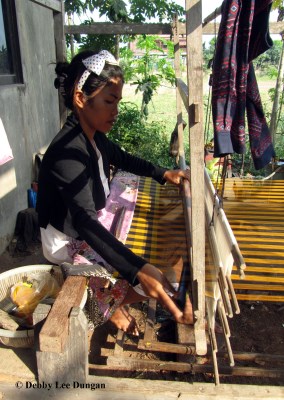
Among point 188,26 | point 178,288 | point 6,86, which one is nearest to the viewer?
point 188,26

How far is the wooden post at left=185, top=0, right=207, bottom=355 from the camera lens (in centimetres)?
101

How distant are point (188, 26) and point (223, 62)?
290 millimetres

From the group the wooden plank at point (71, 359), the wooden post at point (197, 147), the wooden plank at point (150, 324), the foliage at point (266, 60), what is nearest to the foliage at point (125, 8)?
the foliage at point (266, 60)

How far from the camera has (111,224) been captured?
218 cm

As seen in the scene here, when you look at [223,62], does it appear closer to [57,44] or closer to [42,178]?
[42,178]

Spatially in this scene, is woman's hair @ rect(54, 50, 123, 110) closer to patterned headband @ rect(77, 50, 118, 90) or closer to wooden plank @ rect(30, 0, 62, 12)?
patterned headband @ rect(77, 50, 118, 90)

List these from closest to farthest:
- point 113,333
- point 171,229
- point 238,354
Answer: point 238,354 < point 113,333 < point 171,229

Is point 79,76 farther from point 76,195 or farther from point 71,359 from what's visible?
point 71,359

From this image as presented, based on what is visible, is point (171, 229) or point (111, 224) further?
point (171, 229)

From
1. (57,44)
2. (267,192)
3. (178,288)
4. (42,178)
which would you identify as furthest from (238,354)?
(57,44)

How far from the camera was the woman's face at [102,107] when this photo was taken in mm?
1619

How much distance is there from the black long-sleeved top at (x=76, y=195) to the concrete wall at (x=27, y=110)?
5.69 feet

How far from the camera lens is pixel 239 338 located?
2406 millimetres

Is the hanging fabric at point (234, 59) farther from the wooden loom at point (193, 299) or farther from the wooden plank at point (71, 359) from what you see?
the wooden plank at point (71, 359)
